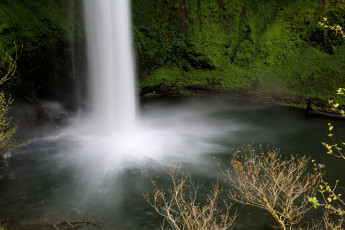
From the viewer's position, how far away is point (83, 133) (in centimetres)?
1630

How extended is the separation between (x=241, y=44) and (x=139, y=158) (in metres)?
17.0

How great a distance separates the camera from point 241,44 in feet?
84.8

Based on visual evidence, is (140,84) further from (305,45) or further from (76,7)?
(305,45)

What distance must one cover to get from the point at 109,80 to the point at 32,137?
6.13m

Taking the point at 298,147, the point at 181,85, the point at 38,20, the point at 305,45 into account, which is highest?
the point at 38,20

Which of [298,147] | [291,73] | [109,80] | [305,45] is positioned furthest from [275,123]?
[109,80]

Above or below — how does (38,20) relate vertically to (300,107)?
above

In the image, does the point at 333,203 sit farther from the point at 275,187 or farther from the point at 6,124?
the point at 6,124

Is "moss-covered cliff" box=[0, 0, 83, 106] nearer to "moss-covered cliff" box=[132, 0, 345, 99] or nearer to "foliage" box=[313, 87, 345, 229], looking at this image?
"moss-covered cliff" box=[132, 0, 345, 99]

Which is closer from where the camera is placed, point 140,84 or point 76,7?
point 76,7

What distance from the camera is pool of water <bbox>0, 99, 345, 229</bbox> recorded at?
9.33 m

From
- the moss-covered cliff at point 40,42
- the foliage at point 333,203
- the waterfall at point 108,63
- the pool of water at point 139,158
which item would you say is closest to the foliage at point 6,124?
the pool of water at point 139,158

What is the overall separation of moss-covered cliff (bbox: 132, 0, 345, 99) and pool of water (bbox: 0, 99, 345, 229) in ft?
10.6

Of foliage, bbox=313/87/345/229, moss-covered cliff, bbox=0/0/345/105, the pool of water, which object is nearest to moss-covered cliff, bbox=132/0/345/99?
moss-covered cliff, bbox=0/0/345/105
